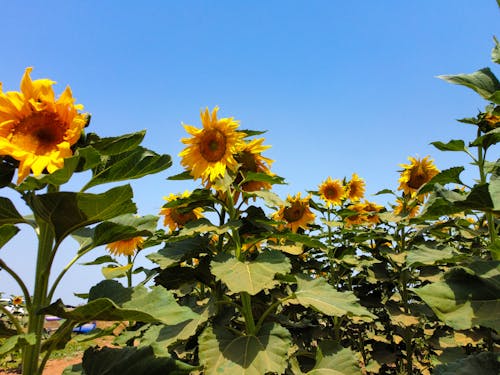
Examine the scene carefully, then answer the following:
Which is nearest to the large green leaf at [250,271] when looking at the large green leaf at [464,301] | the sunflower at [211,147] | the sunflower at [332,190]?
the sunflower at [211,147]

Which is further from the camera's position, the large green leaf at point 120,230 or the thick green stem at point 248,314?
the thick green stem at point 248,314

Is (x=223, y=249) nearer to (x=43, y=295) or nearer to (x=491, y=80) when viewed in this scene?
(x=43, y=295)

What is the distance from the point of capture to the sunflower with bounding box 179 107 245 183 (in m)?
2.79

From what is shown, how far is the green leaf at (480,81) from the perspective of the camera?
1861 millimetres

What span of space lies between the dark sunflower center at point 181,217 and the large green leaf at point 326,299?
1492 mm

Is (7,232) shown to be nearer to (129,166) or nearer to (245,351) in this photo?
(129,166)

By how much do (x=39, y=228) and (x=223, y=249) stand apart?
1.64 m

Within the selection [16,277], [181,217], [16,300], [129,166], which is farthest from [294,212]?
[16,300]

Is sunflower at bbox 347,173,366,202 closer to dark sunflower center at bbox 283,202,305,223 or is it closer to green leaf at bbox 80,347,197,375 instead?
dark sunflower center at bbox 283,202,305,223

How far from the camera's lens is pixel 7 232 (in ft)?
4.72

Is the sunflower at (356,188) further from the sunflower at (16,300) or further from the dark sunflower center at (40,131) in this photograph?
the sunflower at (16,300)

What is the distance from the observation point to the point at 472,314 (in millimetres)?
1565

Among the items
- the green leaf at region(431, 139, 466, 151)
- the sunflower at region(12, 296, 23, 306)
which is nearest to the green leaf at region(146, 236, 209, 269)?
the green leaf at region(431, 139, 466, 151)

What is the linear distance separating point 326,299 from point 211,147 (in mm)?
1259
